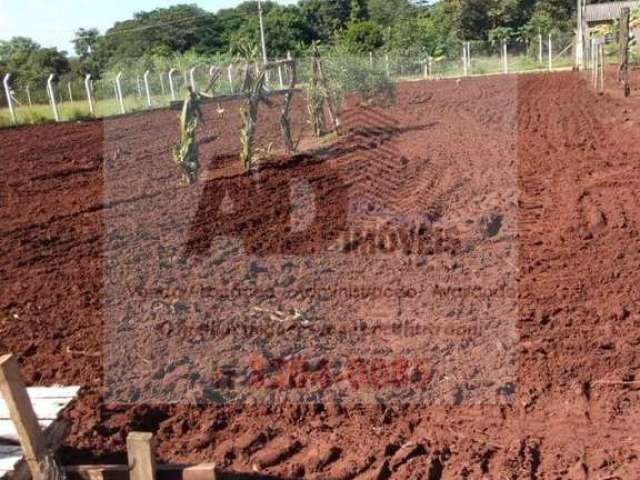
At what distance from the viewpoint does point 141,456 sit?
9.18 feet

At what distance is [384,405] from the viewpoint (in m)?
4.09

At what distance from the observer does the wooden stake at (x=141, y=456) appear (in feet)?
9.11

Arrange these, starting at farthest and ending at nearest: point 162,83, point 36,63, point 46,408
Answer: point 36,63
point 162,83
point 46,408

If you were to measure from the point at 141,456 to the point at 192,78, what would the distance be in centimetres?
2321

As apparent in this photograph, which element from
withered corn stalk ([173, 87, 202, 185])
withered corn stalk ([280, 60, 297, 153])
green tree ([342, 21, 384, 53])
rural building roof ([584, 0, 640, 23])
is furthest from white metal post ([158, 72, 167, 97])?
rural building roof ([584, 0, 640, 23])

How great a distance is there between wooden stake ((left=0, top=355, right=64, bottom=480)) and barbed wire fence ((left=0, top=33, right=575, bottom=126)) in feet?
40.7

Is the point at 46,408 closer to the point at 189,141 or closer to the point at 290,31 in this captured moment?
the point at 189,141

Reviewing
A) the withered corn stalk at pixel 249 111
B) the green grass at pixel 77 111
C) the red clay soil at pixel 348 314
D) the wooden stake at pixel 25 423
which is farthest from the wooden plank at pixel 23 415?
the green grass at pixel 77 111

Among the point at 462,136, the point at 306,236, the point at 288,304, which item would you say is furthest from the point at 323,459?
the point at 462,136

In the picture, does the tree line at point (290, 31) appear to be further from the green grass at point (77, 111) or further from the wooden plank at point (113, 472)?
the wooden plank at point (113, 472)

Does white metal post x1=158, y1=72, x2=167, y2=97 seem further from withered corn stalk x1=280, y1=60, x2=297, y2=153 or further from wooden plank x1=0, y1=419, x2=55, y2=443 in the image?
wooden plank x1=0, y1=419, x2=55, y2=443

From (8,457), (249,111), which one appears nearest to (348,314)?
(8,457)

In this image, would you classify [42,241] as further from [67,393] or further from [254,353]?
[67,393]

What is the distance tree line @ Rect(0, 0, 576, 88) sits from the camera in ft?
146
